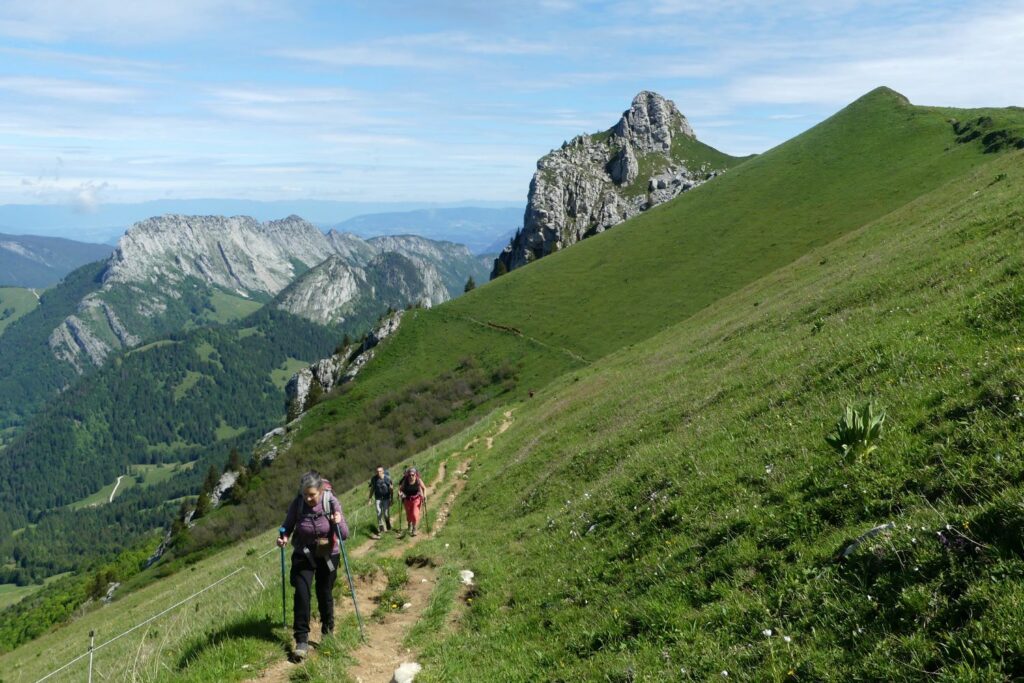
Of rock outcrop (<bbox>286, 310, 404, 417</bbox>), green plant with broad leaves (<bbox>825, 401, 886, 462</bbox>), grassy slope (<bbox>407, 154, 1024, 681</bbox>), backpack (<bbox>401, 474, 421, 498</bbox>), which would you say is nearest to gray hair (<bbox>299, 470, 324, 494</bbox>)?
grassy slope (<bbox>407, 154, 1024, 681</bbox>)

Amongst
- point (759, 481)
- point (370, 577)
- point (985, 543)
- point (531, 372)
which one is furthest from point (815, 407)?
point (531, 372)

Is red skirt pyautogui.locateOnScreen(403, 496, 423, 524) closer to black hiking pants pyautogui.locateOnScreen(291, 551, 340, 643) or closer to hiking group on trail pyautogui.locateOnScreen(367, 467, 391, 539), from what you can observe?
hiking group on trail pyautogui.locateOnScreen(367, 467, 391, 539)

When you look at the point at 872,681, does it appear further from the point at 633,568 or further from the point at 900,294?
the point at 900,294

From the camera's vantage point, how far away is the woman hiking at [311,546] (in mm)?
11102

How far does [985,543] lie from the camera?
6355 millimetres

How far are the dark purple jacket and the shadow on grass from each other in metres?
2.10

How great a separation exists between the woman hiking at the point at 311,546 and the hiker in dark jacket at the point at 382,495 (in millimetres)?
11491

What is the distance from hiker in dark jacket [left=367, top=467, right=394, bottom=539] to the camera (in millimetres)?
23438

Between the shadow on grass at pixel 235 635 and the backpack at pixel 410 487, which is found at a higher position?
the shadow on grass at pixel 235 635

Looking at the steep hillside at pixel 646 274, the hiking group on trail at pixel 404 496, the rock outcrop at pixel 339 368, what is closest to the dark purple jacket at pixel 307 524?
the hiking group on trail at pixel 404 496

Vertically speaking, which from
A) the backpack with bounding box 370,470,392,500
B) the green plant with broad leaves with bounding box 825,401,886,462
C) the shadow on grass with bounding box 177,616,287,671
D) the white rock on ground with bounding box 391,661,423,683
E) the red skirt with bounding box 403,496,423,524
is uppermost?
the green plant with broad leaves with bounding box 825,401,886,462

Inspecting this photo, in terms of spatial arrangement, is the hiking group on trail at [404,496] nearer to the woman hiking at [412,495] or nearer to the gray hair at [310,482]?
the woman hiking at [412,495]

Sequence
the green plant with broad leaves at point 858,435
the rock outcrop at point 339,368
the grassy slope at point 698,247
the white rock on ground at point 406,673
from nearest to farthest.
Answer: the green plant with broad leaves at point 858,435 → the white rock on ground at point 406,673 → the grassy slope at point 698,247 → the rock outcrop at point 339,368

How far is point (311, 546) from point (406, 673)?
9.92ft
